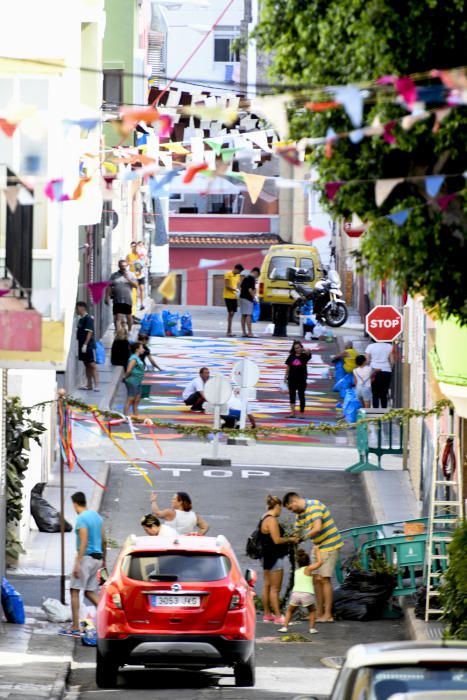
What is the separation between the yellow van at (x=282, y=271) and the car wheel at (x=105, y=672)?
3609 centimetres

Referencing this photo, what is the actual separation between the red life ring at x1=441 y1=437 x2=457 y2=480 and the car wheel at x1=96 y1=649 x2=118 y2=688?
787 cm

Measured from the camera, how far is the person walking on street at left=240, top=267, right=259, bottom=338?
47406 millimetres

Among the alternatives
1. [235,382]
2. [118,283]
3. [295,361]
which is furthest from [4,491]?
[118,283]


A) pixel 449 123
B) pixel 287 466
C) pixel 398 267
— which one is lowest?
pixel 287 466

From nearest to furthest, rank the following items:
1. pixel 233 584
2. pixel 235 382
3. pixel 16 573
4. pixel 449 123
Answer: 1. pixel 449 123
2. pixel 233 584
3. pixel 16 573
4. pixel 235 382

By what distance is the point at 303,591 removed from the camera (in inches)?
786

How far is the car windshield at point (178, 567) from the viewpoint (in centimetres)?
1597

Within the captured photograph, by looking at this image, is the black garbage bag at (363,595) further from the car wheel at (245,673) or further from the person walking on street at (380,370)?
the person walking on street at (380,370)

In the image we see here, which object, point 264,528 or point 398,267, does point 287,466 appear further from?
point 398,267

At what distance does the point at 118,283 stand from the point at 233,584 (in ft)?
93.0

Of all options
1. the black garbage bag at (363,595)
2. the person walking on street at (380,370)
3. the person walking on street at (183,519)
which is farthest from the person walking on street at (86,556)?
the person walking on street at (380,370)

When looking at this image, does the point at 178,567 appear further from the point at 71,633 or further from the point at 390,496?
the point at 390,496

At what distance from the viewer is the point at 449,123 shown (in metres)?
12.1

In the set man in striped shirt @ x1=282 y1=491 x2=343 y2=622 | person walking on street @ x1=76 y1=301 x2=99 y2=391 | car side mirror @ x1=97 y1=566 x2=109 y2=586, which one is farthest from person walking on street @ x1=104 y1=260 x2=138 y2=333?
car side mirror @ x1=97 y1=566 x2=109 y2=586
